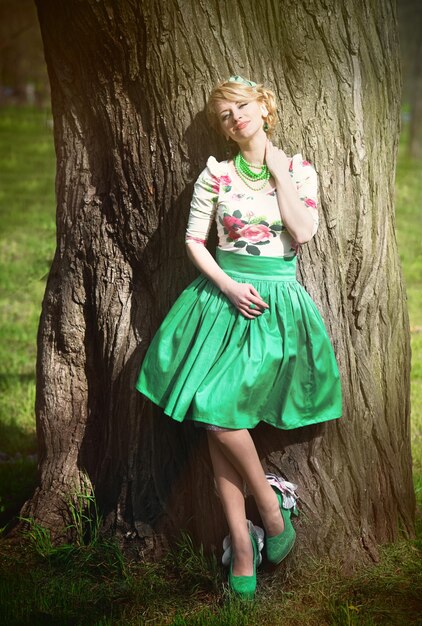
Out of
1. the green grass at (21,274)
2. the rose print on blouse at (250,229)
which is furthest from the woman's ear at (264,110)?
the green grass at (21,274)

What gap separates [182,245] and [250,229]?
0.38 metres

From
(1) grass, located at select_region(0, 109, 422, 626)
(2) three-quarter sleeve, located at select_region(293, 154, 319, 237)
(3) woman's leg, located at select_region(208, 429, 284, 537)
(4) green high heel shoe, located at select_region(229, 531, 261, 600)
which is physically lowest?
(1) grass, located at select_region(0, 109, 422, 626)

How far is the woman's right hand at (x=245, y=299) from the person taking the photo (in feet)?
9.75

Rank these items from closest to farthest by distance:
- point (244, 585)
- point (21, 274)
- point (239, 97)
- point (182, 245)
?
point (239, 97) < point (244, 585) < point (182, 245) < point (21, 274)

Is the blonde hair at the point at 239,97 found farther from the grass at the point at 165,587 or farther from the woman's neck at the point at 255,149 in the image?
the grass at the point at 165,587

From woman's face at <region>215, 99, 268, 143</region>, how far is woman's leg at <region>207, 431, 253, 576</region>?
116cm

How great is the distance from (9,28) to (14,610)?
36.2ft

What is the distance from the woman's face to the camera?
2.97 m

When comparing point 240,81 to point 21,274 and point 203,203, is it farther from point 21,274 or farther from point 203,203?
point 21,274

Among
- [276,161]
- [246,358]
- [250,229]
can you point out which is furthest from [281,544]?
[276,161]

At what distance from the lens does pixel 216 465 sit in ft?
10.3

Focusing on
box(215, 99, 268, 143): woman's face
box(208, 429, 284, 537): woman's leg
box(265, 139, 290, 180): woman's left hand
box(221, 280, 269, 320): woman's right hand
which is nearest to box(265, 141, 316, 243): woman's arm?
box(265, 139, 290, 180): woman's left hand

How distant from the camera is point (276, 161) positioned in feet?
9.93

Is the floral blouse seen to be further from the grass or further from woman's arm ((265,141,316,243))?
the grass
